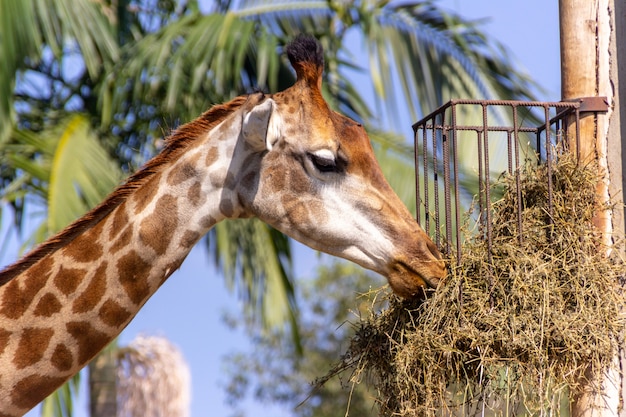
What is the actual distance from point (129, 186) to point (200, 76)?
5.47m

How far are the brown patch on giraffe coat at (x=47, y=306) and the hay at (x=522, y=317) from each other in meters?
1.30

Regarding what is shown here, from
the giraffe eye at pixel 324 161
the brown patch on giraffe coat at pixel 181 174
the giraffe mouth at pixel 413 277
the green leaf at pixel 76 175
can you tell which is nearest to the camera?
the giraffe mouth at pixel 413 277

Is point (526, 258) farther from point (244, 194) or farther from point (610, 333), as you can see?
point (244, 194)

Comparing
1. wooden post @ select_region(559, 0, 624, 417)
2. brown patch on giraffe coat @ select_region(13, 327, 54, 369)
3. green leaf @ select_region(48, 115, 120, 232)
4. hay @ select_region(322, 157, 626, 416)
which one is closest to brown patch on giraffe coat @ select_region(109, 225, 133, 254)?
brown patch on giraffe coat @ select_region(13, 327, 54, 369)

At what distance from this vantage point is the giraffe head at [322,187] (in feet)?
13.2

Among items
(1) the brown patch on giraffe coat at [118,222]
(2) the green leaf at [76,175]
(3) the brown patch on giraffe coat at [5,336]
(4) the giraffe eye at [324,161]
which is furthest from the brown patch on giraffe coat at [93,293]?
(2) the green leaf at [76,175]

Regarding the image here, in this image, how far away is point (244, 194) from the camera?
4184 millimetres

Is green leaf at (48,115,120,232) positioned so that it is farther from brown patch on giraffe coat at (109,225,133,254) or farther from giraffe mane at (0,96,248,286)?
brown patch on giraffe coat at (109,225,133,254)

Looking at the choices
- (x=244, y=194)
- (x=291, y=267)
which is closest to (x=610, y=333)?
(x=244, y=194)

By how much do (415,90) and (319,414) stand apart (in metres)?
6.98

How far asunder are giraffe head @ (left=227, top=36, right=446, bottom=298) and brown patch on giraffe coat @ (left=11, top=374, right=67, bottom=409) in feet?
3.59

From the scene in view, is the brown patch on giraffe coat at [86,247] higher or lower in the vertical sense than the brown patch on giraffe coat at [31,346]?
higher

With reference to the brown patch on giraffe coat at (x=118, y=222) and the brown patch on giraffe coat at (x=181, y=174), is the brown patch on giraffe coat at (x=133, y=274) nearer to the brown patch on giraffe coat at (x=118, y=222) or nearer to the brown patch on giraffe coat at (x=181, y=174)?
the brown patch on giraffe coat at (x=118, y=222)

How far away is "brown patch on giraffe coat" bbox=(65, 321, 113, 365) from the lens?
4.08 metres
